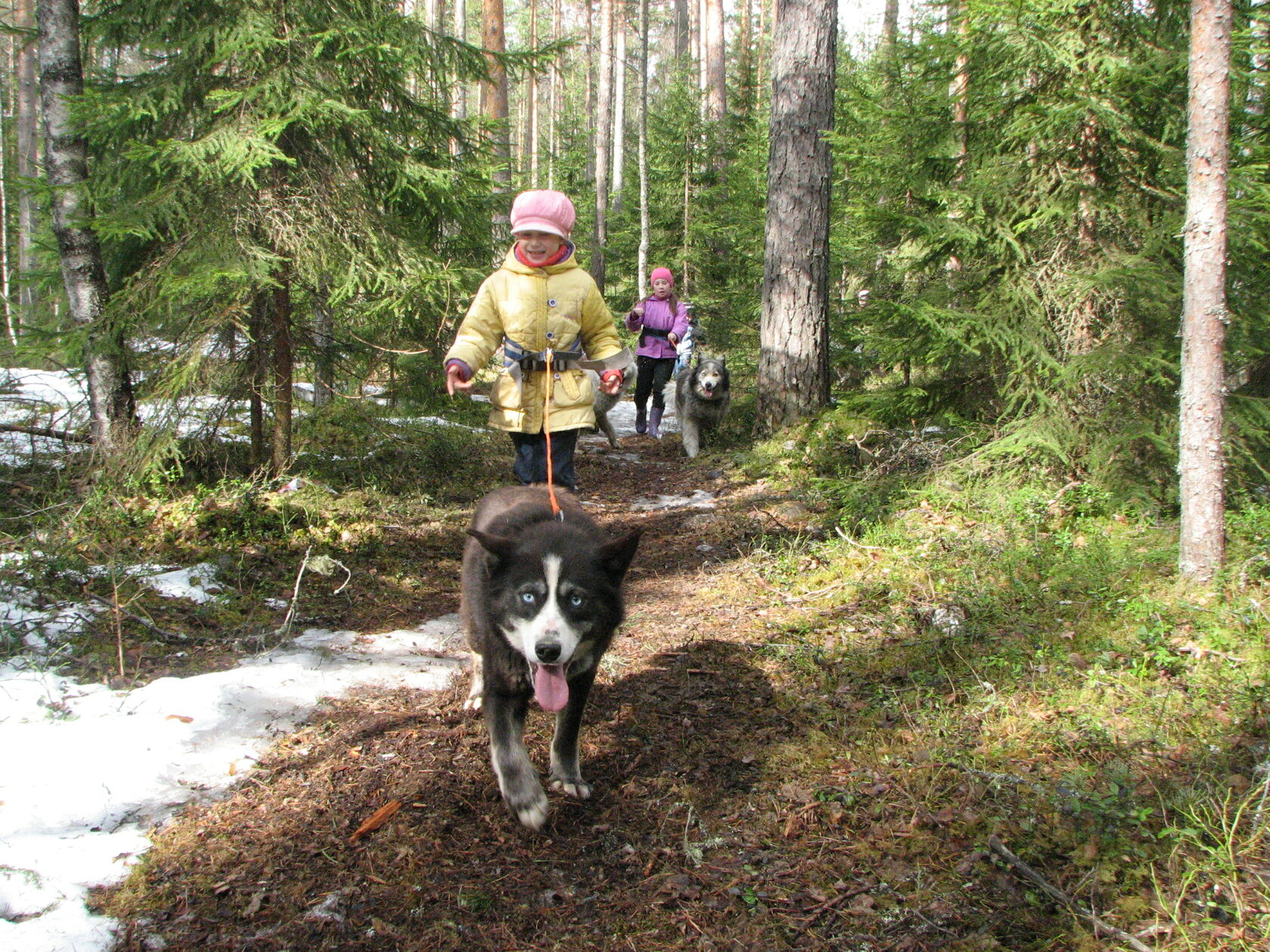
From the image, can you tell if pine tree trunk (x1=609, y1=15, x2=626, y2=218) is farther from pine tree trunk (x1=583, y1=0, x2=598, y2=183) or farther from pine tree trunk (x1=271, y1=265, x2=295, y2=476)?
pine tree trunk (x1=271, y1=265, x2=295, y2=476)

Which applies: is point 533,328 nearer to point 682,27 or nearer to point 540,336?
point 540,336

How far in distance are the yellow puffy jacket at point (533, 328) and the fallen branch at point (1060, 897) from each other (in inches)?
121

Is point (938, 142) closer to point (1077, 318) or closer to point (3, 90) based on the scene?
point (1077, 318)

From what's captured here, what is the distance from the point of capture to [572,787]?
344cm

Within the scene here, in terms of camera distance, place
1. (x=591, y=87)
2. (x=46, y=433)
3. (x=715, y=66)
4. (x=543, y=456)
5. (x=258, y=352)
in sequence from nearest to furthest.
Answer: (x=543, y=456) < (x=46, y=433) < (x=258, y=352) < (x=715, y=66) < (x=591, y=87)

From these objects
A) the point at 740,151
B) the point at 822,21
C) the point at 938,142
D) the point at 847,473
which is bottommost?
the point at 847,473

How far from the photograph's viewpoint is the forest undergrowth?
262 cm

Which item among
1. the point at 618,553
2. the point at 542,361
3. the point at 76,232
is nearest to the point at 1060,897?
the point at 618,553

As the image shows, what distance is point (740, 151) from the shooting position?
Result: 18.1 m

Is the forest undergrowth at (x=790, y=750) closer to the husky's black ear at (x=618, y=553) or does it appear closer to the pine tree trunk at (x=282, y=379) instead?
the pine tree trunk at (x=282, y=379)

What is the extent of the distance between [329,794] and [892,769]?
2.44 metres

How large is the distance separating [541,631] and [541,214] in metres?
2.65

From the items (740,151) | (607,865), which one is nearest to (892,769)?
(607,865)

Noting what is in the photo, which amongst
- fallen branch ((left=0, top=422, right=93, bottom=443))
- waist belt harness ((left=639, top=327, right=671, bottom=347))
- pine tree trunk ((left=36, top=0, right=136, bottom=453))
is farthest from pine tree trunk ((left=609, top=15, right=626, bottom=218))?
fallen branch ((left=0, top=422, right=93, bottom=443))
